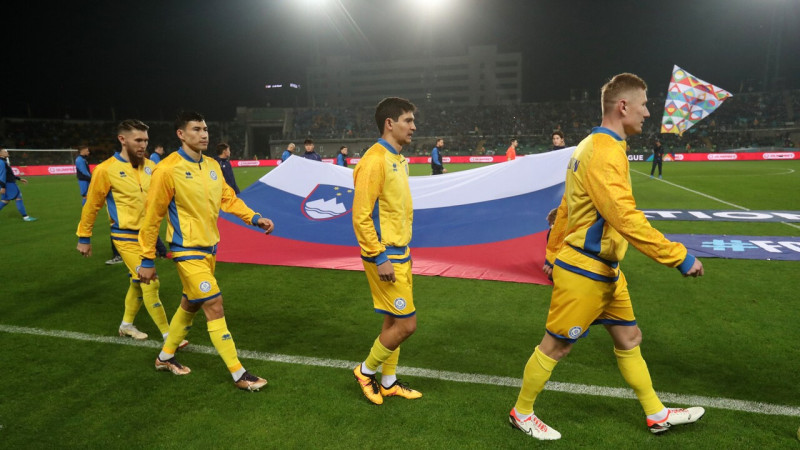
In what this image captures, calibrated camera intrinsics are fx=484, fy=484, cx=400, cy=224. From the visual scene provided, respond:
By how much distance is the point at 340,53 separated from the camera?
10962 cm

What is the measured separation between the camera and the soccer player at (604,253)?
2.60m

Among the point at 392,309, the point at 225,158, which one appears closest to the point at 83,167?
the point at 225,158

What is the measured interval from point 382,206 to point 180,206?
5.42 ft

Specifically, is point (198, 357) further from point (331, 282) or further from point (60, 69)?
point (60, 69)

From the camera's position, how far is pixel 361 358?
452 cm

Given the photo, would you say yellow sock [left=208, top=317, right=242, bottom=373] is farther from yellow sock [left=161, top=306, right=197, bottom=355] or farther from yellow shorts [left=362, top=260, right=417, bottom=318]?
yellow shorts [left=362, top=260, right=417, bottom=318]

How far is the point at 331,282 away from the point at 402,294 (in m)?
3.83

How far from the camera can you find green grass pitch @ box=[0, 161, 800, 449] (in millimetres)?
3279

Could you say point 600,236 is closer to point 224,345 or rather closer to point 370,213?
point 370,213

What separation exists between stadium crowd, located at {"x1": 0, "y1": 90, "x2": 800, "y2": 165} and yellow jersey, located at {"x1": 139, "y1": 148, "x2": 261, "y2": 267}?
36118 millimetres

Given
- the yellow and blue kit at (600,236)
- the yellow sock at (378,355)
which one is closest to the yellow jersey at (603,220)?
the yellow and blue kit at (600,236)

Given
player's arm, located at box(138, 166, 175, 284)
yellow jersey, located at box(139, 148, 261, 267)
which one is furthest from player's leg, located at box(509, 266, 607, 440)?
player's arm, located at box(138, 166, 175, 284)

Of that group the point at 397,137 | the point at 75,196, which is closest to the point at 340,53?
the point at 75,196

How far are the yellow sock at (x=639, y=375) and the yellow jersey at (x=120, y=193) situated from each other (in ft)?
15.2
